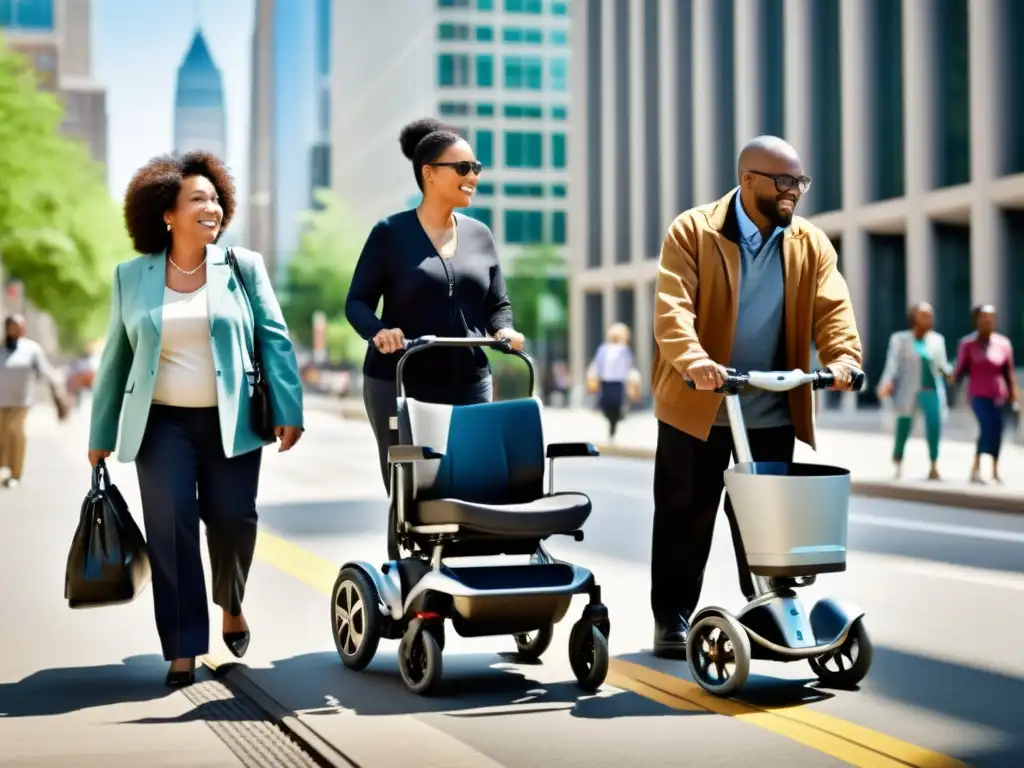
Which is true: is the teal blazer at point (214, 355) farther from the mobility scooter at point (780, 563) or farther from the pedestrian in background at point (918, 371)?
the pedestrian in background at point (918, 371)

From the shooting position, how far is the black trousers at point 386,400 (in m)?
A: 7.08

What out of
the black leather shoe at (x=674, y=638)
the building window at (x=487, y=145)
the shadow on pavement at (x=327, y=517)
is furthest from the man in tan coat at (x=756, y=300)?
the building window at (x=487, y=145)

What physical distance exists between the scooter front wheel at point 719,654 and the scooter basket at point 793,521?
0.74 feet

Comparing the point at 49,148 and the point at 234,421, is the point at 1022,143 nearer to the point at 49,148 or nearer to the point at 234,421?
the point at 49,148

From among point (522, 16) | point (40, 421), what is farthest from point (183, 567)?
point (522, 16)

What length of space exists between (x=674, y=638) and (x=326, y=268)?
89.9m

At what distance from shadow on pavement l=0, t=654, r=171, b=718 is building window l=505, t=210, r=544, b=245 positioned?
88574 mm

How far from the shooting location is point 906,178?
39812mm

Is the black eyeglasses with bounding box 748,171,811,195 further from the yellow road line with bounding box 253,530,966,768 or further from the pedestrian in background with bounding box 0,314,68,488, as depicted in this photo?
the pedestrian in background with bounding box 0,314,68,488

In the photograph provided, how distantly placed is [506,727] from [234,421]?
5.39 ft

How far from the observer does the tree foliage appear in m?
43.0

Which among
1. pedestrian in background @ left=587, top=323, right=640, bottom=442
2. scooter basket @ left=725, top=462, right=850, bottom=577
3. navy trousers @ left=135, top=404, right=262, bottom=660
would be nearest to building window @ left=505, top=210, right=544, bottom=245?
pedestrian in background @ left=587, top=323, right=640, bottom=442

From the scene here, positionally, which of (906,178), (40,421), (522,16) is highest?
(522,16)

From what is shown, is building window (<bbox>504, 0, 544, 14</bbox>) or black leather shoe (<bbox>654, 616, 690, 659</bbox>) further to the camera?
building window (<bbox>504, 0, 544, 14</bbox>)
